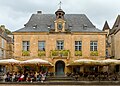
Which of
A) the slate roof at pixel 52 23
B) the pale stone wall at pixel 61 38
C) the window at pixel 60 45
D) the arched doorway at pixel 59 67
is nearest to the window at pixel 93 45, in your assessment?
the pale stone wall at pixel 61 38

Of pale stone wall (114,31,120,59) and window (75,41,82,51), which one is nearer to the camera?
window (75,41,82,51)

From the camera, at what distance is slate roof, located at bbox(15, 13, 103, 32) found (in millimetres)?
44469

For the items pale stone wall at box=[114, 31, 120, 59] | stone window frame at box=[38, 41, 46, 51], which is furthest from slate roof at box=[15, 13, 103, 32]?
pale stone wall at box=[114, 31, 120, 59]

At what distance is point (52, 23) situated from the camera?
4619cm

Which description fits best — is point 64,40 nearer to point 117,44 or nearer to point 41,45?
point 41,45

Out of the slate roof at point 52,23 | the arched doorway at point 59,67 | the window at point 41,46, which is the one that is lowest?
the arched doorway at point 59,67

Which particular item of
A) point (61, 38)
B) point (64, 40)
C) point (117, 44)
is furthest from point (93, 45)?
point (117, 44)

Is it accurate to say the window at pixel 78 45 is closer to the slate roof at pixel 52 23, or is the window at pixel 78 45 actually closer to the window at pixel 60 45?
the slate roof at pixel 52 23

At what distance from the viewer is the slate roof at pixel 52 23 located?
4447 cm

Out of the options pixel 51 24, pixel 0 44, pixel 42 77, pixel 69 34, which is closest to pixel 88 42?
pixel 69 34

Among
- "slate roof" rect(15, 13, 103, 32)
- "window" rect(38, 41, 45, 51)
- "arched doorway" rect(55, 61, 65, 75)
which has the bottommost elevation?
"arched doorway" rect(55, 61, 65, 75)

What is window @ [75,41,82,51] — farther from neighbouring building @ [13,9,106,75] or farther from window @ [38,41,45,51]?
window @ [38,41,45,51]

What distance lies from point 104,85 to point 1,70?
28.8m

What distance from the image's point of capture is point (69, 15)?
48531 millimetres
